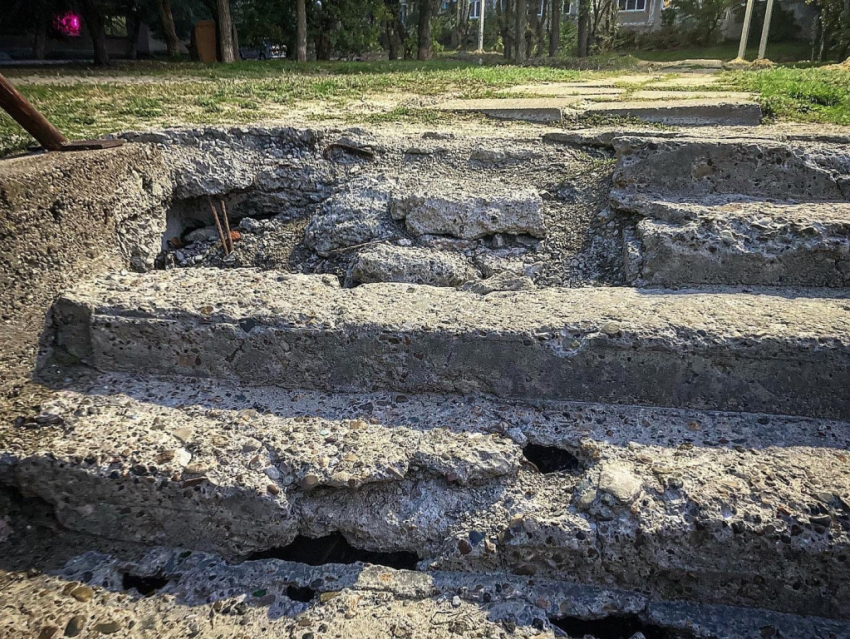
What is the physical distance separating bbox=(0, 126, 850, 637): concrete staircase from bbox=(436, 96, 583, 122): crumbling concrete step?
1.79m

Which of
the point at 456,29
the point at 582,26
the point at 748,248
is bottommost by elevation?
the point at 748,248

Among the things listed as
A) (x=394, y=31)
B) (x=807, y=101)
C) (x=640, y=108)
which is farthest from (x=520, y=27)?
(x=640, y=108)

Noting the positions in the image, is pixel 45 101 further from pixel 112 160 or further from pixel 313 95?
pixel 112 160

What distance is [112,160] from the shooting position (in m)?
2.44

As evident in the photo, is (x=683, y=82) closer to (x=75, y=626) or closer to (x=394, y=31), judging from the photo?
(x=75, y=626)

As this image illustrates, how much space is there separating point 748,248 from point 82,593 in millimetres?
2403

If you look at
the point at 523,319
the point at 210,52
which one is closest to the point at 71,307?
the point at 523,319

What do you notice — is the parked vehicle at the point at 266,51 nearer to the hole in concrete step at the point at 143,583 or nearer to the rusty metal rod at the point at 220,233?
the rusty metal rod at the point at 220,233

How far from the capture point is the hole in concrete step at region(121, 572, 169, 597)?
1588mm

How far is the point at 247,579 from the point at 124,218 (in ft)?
5.37

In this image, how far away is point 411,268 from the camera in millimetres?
2521

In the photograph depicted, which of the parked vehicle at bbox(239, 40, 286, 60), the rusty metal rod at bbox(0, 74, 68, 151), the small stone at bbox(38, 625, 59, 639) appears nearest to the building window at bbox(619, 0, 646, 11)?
the parked vehicle at bbox(239, 40, 286, 60)

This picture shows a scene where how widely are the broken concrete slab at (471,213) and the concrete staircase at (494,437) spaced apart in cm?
52

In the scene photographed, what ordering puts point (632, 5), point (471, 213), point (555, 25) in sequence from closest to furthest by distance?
point (471, 213), point (555, 25), point (632, 5)
